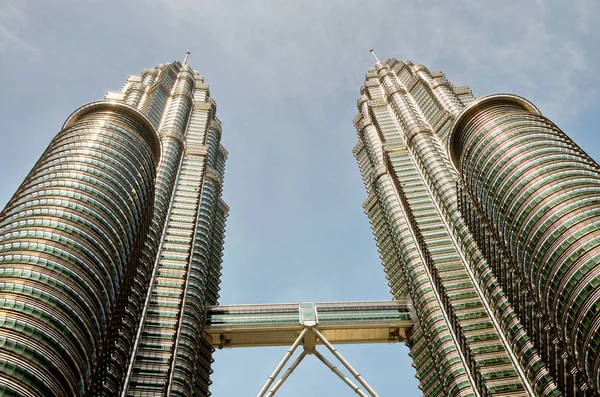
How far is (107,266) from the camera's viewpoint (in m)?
66.4

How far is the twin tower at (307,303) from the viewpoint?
59062mm

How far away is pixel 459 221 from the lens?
355ft

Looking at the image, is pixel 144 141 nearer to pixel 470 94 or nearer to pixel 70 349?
pixel 70 349

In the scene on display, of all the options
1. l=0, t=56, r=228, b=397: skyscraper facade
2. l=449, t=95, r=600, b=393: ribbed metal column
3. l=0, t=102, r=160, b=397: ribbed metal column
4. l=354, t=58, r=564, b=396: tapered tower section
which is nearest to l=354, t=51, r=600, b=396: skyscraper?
l=449, t=95, r=600, b=393: ribbed metal column

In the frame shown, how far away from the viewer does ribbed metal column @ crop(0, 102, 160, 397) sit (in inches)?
2110

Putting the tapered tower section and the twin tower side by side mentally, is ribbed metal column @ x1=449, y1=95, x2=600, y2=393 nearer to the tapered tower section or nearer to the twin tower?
the twin tower

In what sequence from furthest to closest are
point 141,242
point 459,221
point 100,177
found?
point 459,221 < point 141,242 < point 100,177

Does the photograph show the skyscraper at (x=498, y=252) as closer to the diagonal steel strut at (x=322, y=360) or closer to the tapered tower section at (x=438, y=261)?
the tapered tower section at (x=438, y=261)

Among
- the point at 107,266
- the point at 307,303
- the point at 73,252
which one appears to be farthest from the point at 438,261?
the point at 73,252

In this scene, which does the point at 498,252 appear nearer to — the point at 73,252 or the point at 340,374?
the point at 340,374

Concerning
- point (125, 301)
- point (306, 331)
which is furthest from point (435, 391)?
point (125, 301)

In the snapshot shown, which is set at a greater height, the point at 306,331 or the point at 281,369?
the point at 306,331

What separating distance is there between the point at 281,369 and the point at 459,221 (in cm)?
4232

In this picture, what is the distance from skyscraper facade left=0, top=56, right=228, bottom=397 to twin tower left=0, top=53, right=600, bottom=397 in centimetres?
Answer: 23
